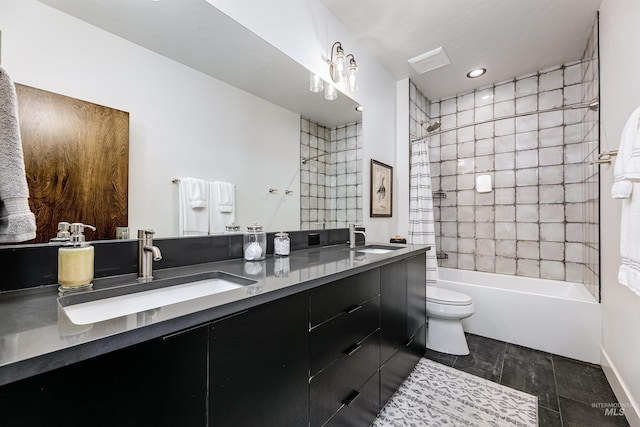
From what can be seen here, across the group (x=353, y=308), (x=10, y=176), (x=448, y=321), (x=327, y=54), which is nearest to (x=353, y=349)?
(x=353, y=308)

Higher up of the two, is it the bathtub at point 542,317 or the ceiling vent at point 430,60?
the ceiling vent at point 430,60

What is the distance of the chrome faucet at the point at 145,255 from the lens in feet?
3.12

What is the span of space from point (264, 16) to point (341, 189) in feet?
3.97

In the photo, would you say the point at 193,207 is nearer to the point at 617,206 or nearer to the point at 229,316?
the point at 229,316

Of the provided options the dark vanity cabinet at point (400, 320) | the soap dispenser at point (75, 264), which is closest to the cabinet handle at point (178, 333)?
the soap dispenser at point (75, 264)

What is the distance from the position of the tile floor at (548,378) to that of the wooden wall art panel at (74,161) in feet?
7.43

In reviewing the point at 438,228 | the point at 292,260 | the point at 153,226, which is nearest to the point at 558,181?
the point at 438,228

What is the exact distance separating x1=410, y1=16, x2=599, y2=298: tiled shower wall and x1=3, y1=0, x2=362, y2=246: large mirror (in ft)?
6.08

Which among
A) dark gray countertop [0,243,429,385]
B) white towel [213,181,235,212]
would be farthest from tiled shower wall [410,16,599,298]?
dark gray countertop [0,243,429,385]

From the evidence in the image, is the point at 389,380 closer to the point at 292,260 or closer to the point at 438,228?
the point at 292,260

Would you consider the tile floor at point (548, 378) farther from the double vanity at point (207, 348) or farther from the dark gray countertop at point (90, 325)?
the dark gray countertop at point (90, 325)

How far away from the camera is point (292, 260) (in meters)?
1.36

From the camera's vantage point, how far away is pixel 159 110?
1.18 metres

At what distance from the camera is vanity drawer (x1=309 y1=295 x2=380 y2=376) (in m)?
0.99
